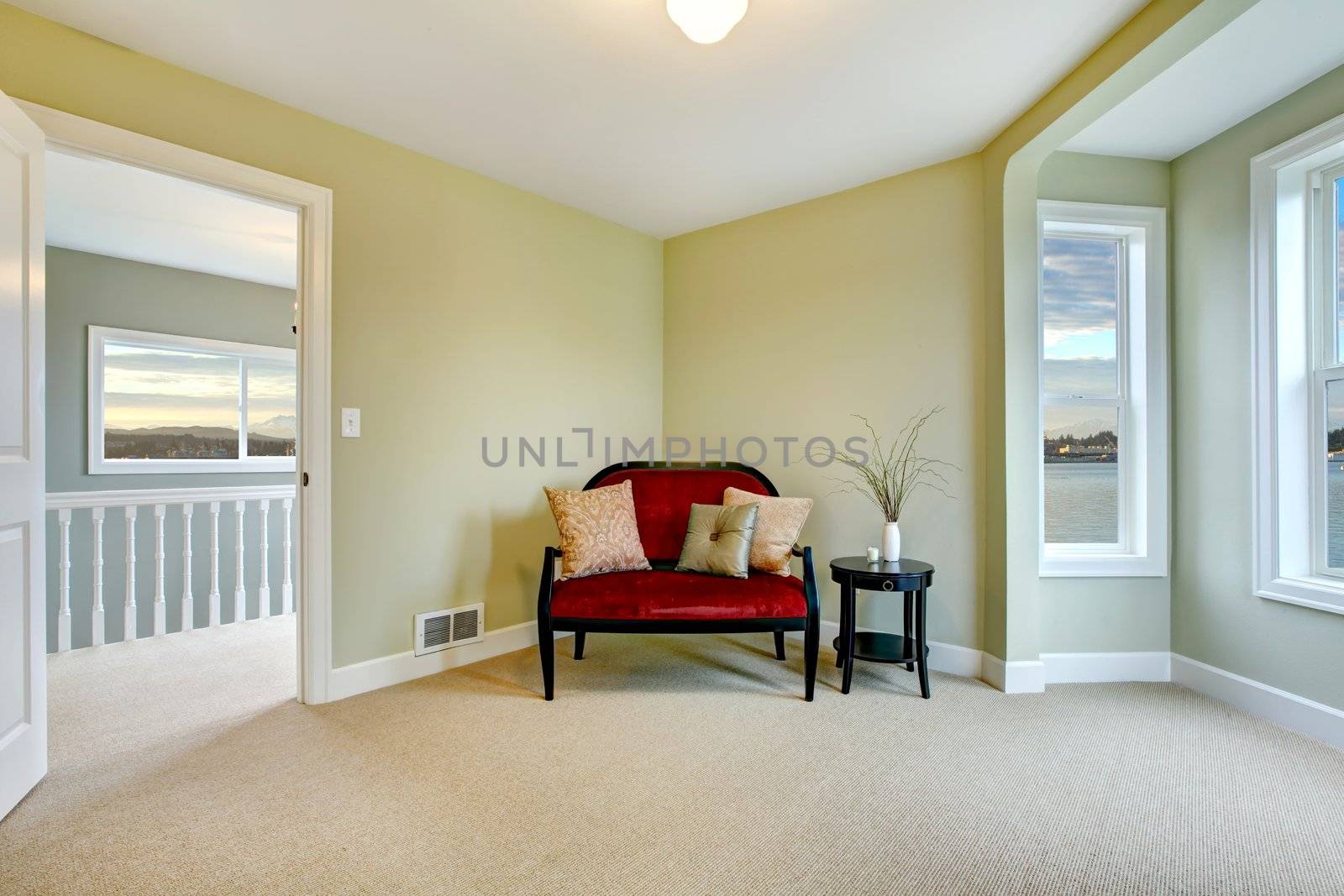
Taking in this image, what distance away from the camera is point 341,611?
2.73 metres

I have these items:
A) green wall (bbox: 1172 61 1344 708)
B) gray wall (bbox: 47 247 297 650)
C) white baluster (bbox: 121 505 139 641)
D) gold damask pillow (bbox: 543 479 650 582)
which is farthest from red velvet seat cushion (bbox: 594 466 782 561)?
gray wall (bbox: 47 247 297 650)

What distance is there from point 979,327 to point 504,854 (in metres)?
2.82

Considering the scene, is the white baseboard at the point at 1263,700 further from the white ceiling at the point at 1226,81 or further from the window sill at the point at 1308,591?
the white ceiling at the point at 1226,81

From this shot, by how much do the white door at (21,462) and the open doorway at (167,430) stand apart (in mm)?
1102

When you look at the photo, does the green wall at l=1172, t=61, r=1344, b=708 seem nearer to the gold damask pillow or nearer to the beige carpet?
the beige carpet

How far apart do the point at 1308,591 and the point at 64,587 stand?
238 inches

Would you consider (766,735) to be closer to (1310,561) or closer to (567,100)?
(1310,561)

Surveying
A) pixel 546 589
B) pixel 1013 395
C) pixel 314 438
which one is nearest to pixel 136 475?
pixel 314 438

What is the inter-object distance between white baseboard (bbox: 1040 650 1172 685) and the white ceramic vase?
2.67 feet

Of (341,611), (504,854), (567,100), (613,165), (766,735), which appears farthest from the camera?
(613,165)

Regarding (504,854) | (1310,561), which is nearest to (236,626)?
(504,854)

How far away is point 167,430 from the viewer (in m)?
4.64

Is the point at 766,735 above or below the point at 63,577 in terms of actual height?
below

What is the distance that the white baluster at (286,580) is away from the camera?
450 centimetres
